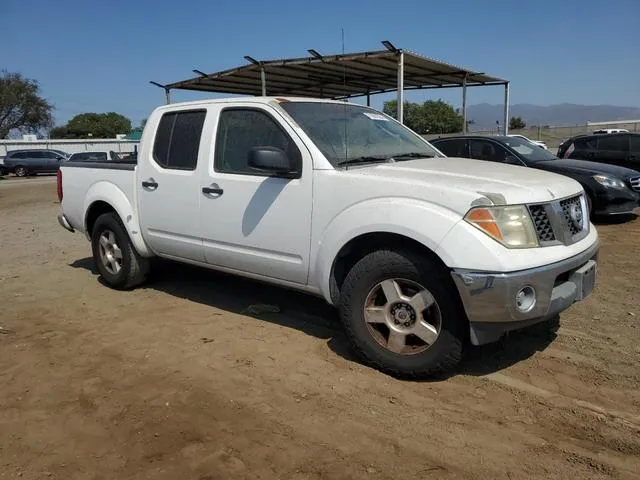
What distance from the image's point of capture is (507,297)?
10.3ft

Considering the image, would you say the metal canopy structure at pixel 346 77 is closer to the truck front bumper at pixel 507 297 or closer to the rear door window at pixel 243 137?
the rear door window at pixel 243 137

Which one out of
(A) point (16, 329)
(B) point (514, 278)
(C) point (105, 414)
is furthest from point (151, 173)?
(B) point (514, 278)

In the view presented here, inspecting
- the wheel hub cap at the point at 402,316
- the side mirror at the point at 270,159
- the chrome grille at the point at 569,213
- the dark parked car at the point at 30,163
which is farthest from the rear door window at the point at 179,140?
the dark parked car at the point at 30,163

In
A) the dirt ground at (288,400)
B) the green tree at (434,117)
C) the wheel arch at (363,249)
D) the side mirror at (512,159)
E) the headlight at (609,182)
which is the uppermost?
the green tree at (434,117)

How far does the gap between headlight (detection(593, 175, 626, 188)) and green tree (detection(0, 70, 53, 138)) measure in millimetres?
64523

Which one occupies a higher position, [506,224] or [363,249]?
[506,224]

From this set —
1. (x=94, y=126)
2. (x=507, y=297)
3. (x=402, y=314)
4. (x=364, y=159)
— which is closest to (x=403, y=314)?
(x=402, y=314)

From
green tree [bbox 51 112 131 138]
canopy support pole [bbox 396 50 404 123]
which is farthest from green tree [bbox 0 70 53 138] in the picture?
canopy support pole [bbox 396 50 404 123]

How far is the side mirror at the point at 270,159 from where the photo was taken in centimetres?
386

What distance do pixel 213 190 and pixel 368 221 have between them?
1.57 m

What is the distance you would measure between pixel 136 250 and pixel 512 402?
3.87 metres

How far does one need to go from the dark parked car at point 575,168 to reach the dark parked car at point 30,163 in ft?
102

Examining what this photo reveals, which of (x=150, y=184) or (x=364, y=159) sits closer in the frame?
(x=364, y=159)

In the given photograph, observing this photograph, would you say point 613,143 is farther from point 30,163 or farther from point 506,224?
point 30,163
